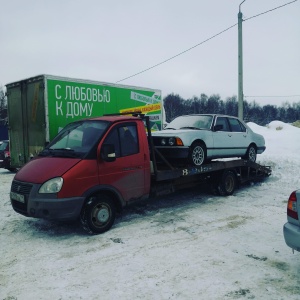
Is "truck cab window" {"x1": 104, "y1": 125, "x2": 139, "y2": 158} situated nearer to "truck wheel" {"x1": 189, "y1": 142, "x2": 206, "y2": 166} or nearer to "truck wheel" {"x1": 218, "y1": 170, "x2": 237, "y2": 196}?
"truck wheel" {"x1": 189, "y1": 142, "x2": 206, "y2": 166}

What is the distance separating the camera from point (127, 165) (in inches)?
231

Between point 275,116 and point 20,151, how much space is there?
312 feet

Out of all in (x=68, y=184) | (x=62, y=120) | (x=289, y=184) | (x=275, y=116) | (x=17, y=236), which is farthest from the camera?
(x=275, y=116)

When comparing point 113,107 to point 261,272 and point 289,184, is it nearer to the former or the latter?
point 289,184

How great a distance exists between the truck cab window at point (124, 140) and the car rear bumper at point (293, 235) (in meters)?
3.11

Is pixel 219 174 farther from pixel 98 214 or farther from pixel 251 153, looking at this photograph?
pixel 98 214

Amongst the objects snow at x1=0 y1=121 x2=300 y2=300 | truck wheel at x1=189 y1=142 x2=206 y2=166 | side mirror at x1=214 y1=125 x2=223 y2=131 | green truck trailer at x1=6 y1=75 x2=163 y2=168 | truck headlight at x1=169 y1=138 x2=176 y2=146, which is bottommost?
snow at x1=0 y1=121 x2=300 y2=300

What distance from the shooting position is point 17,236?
215 inches

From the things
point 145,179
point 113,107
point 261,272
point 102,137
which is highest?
point 113,107

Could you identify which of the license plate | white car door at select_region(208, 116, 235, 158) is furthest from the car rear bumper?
white car door at select_region(208, 116, 235, 158)

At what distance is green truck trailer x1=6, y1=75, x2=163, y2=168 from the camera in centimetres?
866

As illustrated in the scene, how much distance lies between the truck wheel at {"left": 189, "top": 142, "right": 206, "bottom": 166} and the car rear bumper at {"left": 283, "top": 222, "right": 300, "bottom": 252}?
12.5 ft

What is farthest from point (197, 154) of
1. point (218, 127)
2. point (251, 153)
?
point (251, 153)

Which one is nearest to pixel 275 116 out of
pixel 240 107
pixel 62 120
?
pixel 240 107
